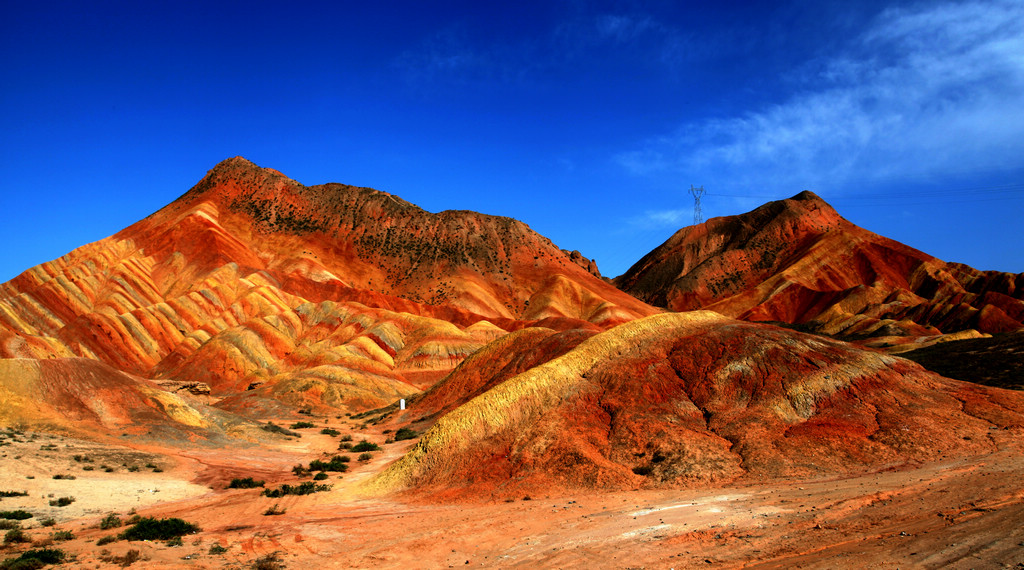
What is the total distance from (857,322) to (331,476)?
310 feet

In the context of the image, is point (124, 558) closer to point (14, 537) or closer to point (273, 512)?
point (14, 537)

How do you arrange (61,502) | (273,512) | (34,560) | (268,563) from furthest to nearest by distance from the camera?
1. (61,502)
2. (273,512)
3. (268,563)
4. (34,560)

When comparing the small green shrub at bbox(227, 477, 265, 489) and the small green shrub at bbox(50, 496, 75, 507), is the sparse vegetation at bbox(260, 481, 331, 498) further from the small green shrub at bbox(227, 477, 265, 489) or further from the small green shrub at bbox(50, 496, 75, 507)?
the small green shrub at bbox(50, 496, 75, 507)

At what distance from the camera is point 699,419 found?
75.6 ft

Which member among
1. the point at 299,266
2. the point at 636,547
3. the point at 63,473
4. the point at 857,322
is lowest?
the point at 636,547

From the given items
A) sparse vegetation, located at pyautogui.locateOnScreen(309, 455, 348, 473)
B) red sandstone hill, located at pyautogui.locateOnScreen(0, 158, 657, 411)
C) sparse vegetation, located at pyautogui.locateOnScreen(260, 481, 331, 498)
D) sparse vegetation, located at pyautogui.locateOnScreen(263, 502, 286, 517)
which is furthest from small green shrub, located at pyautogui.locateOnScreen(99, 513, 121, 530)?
red sandstone hill, located at pyautogui.locateOnScreen(0, 158, 657, 411)

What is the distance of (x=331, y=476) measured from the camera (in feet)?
82.8

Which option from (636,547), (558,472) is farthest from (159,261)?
(636,547)

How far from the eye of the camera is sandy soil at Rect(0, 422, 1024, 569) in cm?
1125

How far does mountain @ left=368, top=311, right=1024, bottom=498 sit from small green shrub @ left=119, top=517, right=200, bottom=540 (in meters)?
7.40

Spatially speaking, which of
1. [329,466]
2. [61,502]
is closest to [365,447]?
[329,466]

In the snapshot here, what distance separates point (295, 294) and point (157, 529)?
86204mm

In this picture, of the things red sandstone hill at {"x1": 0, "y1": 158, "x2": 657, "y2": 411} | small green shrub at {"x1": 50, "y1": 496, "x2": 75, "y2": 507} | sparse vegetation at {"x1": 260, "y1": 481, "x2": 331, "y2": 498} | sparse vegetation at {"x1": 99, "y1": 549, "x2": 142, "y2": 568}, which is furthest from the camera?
red sandstone hill at {"x1": 0, "y1": 158, "x2": 657, "y2": 411}

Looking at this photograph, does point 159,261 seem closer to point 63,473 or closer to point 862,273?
point 63,473
